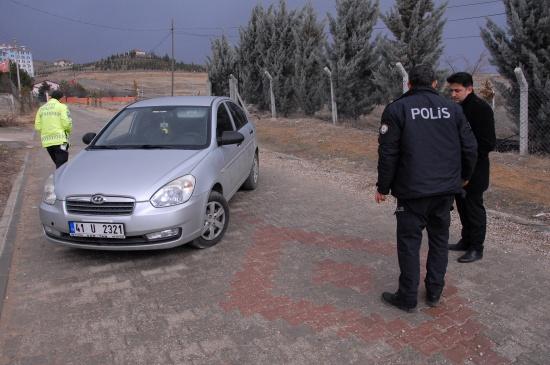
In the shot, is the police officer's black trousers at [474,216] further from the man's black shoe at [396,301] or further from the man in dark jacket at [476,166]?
the man's black shoe at [396,301]

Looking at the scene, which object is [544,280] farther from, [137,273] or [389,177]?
[137,273]

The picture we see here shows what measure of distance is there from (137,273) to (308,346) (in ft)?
6.55

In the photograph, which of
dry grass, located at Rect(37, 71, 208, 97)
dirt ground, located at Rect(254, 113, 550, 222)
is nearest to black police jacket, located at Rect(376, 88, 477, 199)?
dirt ground, located at Rect(254, 113, 550, 222)

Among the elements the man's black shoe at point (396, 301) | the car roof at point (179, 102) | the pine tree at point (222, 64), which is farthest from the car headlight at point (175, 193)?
the pine tree at point (222, 64)

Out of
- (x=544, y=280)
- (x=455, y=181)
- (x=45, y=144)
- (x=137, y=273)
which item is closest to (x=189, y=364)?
(x=137, y=273)

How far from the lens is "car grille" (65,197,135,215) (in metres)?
4.26

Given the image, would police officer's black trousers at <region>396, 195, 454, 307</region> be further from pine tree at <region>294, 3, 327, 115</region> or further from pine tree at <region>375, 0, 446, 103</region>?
pine tree at <region>294, 3, 327, 115</region>

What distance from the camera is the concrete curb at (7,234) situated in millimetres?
4370

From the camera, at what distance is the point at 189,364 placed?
2.98 meters

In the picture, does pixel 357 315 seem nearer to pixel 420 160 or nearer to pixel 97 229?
pixel 420 160

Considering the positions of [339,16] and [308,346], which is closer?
[308,346]

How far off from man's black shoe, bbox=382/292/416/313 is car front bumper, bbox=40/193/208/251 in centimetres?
198

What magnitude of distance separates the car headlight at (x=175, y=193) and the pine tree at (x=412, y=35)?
10.9 meters

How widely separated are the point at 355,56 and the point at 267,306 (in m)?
13.9
